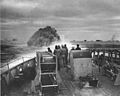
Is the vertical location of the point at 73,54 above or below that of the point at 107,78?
above

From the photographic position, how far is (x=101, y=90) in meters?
4.40

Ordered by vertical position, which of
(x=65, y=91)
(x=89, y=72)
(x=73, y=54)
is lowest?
(x=65, y=91)

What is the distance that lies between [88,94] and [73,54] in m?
1.53

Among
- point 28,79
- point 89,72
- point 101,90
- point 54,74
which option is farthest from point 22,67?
point 101,90

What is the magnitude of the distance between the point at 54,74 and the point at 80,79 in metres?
1.04

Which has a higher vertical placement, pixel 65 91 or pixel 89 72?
pixel 89 72

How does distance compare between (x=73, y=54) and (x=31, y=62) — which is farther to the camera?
(x=31, y=62)

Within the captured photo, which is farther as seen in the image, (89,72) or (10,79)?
(89,72)

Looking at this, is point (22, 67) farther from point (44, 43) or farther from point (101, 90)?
point (44, 43)

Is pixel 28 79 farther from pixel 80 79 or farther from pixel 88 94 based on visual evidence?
pixel 88 94

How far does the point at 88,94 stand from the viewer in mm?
4082

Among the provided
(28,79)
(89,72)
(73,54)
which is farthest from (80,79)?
(28,79)

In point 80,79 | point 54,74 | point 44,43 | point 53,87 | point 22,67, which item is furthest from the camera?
point 44,43

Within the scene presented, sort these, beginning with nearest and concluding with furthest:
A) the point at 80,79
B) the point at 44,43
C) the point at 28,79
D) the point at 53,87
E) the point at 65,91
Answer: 1. the point at 53,87
2. the point at 65,91
3. the point at 80,79
4. the point at 28,79
5. the point at 44,43
